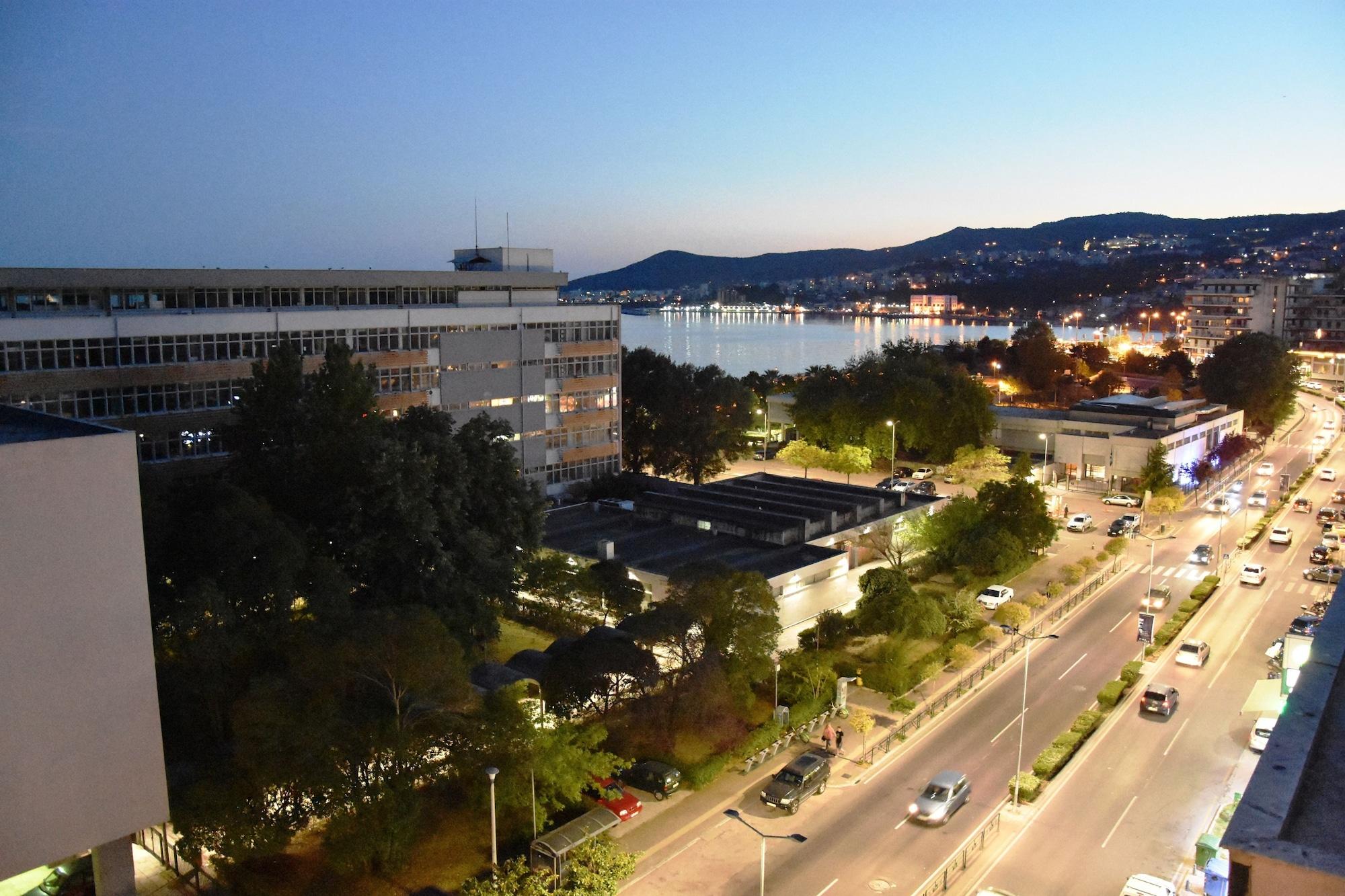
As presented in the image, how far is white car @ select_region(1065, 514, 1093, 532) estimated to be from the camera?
36906 millimetres

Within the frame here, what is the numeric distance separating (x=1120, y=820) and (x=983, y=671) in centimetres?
669

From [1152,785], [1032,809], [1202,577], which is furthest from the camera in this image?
[1202,577]

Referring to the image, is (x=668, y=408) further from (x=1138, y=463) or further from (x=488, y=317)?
(x=1138, y=463)

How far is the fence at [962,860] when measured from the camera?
47.0 feet

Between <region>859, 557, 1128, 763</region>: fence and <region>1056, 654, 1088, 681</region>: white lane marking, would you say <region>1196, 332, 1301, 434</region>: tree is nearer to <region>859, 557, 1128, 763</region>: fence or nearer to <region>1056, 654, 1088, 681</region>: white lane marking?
<region>859, 557, 1128, 763</region>: fence

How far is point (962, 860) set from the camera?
15.1m

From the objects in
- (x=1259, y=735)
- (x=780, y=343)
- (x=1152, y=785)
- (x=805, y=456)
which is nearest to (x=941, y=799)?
(x=1152, y=785)

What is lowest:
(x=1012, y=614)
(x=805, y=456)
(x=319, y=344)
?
(x=1012, y=614)

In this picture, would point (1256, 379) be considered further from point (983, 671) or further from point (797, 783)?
point (797, 783)

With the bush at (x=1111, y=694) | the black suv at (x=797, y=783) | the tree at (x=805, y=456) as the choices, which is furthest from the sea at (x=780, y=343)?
the black suv at (x=797, y=783)

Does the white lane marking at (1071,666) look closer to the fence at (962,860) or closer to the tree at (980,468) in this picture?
the fence at (962,860)

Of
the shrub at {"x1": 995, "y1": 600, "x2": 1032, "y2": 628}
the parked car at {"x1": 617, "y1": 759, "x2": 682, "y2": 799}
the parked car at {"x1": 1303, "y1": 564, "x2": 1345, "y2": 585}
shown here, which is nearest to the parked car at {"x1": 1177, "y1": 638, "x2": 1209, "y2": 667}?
the shrub at {"x1": 995, "y1": 600, "x2": 1032, "y2": 628}

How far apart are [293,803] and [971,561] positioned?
21223mm

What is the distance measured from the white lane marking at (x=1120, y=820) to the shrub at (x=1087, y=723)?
241 centimetres
